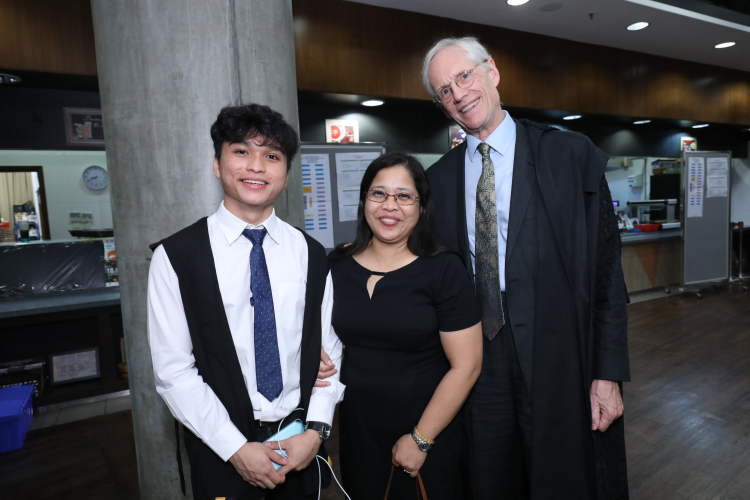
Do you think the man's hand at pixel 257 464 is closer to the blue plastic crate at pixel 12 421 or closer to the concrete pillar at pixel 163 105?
the concrete pillar at pixel 163 105

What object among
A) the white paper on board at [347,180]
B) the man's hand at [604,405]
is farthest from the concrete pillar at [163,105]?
the white paper on board at [347,180]

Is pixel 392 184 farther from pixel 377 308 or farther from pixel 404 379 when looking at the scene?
pixel 404 379

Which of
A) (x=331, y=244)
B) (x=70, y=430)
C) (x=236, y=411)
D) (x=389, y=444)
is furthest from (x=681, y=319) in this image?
(x=70, y=430)

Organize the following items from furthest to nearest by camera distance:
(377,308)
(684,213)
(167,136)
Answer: (684,213), (167,136), (377,308)

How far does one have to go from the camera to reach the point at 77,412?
3600mm

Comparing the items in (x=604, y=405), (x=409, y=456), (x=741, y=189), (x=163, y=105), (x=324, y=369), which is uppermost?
(x=163, y=105)

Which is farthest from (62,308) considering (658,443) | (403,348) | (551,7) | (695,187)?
(695,187)

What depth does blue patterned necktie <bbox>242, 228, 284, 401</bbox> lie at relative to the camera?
1281 millimetres

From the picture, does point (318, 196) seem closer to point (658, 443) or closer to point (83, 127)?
point (83, 127)

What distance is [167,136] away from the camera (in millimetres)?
1688

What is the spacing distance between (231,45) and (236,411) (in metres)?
1.31

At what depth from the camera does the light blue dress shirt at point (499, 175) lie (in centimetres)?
157

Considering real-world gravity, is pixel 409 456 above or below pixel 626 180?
below

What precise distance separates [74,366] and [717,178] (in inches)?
329
